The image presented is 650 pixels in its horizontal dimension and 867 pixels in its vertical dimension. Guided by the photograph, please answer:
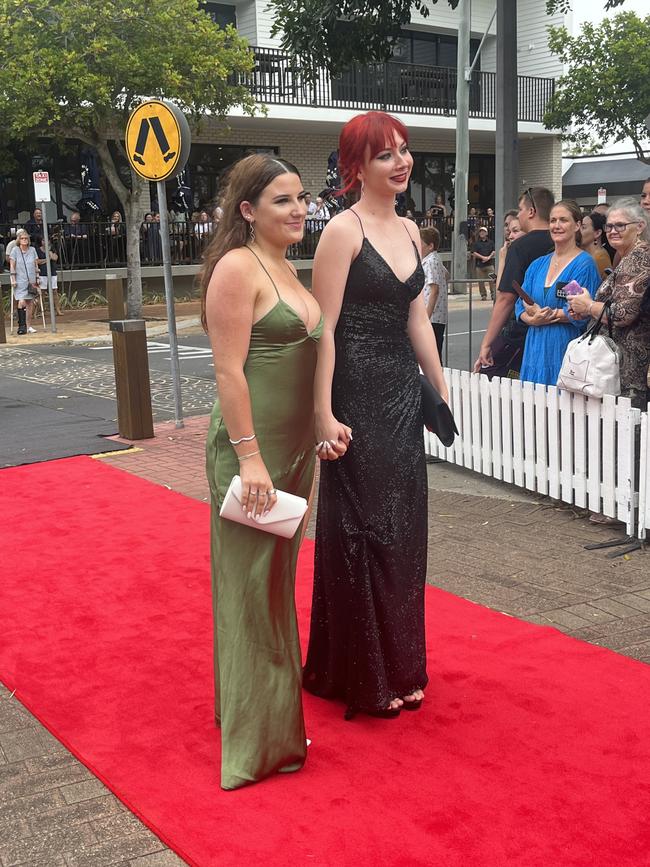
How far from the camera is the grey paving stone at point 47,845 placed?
9.34 feet

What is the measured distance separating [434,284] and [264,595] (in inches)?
212

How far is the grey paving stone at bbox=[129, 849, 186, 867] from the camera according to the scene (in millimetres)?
2775

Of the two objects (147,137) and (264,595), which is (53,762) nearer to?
Answer: (264,595)

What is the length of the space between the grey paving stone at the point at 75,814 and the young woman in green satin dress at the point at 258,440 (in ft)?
1.16

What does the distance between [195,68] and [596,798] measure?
714 inches

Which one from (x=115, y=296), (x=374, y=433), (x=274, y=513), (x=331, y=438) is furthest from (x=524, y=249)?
(x=115, y=296)

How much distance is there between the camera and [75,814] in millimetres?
3055

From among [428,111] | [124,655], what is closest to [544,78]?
[428,111]

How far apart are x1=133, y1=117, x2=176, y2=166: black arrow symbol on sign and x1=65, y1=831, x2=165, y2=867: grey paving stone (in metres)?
6.48

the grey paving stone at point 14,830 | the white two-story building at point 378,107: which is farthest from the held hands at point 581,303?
the white two-story building at point 378,107

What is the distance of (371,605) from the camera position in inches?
140

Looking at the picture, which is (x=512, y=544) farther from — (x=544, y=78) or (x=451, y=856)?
(x=544, y=78)

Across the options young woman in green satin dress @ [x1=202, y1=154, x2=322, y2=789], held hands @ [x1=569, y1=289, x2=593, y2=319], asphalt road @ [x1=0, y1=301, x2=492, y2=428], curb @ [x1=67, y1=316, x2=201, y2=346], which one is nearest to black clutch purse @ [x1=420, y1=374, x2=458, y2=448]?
young woman in green satin dress @ [x1=202, y1=154, x2=322, y2=789]

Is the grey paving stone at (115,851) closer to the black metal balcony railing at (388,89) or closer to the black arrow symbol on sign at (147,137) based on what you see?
the black arrow symbol on sign at (147,137)
